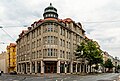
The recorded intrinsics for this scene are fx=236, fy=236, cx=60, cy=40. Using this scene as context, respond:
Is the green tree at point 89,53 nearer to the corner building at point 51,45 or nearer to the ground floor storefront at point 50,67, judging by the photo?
the corner building at point 51,45

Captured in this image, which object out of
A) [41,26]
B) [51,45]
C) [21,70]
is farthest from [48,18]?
[21,70]

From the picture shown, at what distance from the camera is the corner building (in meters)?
58.7

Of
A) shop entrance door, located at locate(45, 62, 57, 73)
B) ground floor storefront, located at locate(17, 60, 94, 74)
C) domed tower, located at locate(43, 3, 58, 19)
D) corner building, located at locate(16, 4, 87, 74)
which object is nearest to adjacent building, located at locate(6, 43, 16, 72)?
corner building, located at locate(16, 4, 87, 74)

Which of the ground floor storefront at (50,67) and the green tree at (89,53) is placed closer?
the ground floor storefront at (50,67)

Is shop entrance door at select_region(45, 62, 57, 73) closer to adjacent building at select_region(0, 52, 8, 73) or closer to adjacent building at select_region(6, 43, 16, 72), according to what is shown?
adjacent building at select_region(6, 43, 16, 72)

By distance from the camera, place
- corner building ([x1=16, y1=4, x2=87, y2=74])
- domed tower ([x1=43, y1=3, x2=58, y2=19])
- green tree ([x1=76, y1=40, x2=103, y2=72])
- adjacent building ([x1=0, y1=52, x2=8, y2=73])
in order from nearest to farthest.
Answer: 1. corner building ([x1=16, y1=4, x2=87, y2=74])
2. domed tower ([x1=43, y1=3, x2=58, y2=19])
3. green tree ([x1=76, y1=40, x2=103, y2=72])
4. adjacent building ([x1=0, y1=52, x2=8, y2=73])

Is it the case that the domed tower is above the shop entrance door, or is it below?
above

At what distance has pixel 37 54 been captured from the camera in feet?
206

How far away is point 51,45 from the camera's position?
58.6 m

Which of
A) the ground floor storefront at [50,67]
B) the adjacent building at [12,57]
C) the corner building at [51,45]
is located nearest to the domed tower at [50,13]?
the corner building at [51,45]

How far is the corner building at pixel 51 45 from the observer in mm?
58688

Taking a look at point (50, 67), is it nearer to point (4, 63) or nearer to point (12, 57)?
point (12, 57)

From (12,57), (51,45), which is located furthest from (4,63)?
(51,45)

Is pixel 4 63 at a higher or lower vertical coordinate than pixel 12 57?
lower
